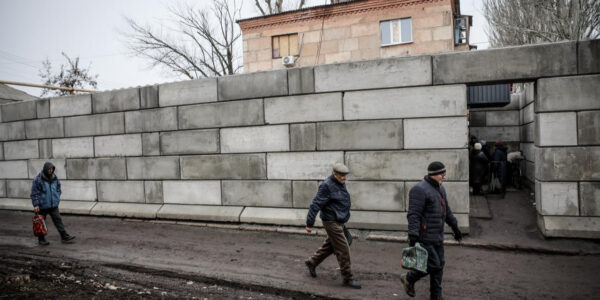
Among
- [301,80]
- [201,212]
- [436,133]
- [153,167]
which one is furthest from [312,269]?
Result: [153,167]

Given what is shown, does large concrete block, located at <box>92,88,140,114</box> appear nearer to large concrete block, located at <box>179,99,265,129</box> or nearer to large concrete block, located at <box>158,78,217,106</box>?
large concrete block, located at <box>158,78,217,106</box>

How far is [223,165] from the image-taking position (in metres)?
9.02

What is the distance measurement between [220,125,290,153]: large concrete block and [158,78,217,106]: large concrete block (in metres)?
1.02

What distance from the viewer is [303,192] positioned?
830 cm

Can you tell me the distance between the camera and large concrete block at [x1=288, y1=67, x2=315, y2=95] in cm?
819

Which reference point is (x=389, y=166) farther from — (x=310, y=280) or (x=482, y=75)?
(x=310, y=280)

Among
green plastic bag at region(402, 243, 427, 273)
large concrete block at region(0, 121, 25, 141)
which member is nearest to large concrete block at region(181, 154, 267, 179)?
green plastic bag at region(402, 243, 427, 273)

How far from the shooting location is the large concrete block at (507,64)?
6797 millimetres

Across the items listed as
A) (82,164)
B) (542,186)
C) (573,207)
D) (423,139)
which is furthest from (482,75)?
(82,164)

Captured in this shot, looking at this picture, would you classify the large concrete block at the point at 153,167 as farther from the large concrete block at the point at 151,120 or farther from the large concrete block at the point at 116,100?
the large concrete block at the point at 116,100

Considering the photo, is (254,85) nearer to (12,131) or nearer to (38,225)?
(38,225)

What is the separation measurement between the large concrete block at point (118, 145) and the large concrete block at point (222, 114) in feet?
5.04

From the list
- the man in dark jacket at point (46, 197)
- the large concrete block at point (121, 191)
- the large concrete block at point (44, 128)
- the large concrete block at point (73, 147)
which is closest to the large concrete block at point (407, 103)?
the large concrete block at point (121, 191)

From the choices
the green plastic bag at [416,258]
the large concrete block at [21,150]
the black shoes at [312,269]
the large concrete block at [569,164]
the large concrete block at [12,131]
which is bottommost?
the black shoes at [312,269]
